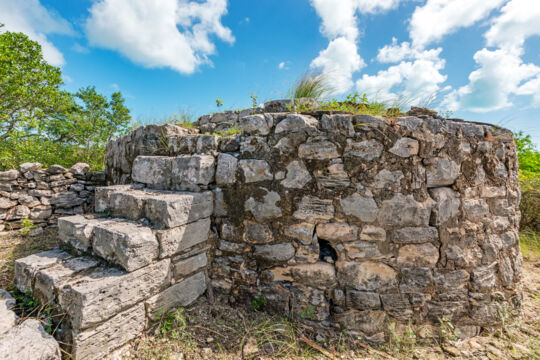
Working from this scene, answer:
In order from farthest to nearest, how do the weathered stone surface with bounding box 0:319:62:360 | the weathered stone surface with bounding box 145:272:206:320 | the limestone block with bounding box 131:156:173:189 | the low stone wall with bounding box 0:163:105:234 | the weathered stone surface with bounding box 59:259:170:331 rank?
1. the low stone wall with bounding box 0:163:105:234
2. the limestone block with bounding box 131:156:173:189
3. the weathered stone surface with bounding box 145:272:206:320
4. the weathered stone surface with bounding box 59:259:170:331
5. the weathered stone surface with bounding box 0:319:62:360

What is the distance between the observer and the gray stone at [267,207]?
2.08 metres

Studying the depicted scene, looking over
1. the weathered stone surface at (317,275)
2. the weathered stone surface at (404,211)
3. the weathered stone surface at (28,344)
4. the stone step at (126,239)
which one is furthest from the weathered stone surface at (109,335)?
the weathered stone surface at (404,211)

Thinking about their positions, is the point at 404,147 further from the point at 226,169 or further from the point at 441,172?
the point at 226,169

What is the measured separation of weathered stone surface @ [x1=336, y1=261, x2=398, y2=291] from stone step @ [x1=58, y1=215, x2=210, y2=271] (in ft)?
4.96

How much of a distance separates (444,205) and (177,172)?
2.63 m

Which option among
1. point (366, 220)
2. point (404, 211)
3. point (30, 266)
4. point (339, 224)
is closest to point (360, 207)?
point (366, 220)

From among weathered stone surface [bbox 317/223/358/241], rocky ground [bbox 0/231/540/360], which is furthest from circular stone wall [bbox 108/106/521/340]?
rocky ground [bbox 0/231/540/360]

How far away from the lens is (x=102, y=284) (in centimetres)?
148

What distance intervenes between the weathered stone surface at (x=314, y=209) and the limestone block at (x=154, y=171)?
4.76 feet

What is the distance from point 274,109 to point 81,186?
16.0 feet

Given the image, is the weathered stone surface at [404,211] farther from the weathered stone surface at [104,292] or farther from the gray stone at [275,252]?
the weathered stone surface at [104,292]

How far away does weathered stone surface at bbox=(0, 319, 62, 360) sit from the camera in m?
1.23

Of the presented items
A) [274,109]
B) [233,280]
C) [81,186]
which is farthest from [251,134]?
[81,186]

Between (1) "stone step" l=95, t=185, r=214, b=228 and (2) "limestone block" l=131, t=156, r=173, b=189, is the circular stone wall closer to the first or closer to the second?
(1) "stone step" l=95, t=185, r=214, b=228
